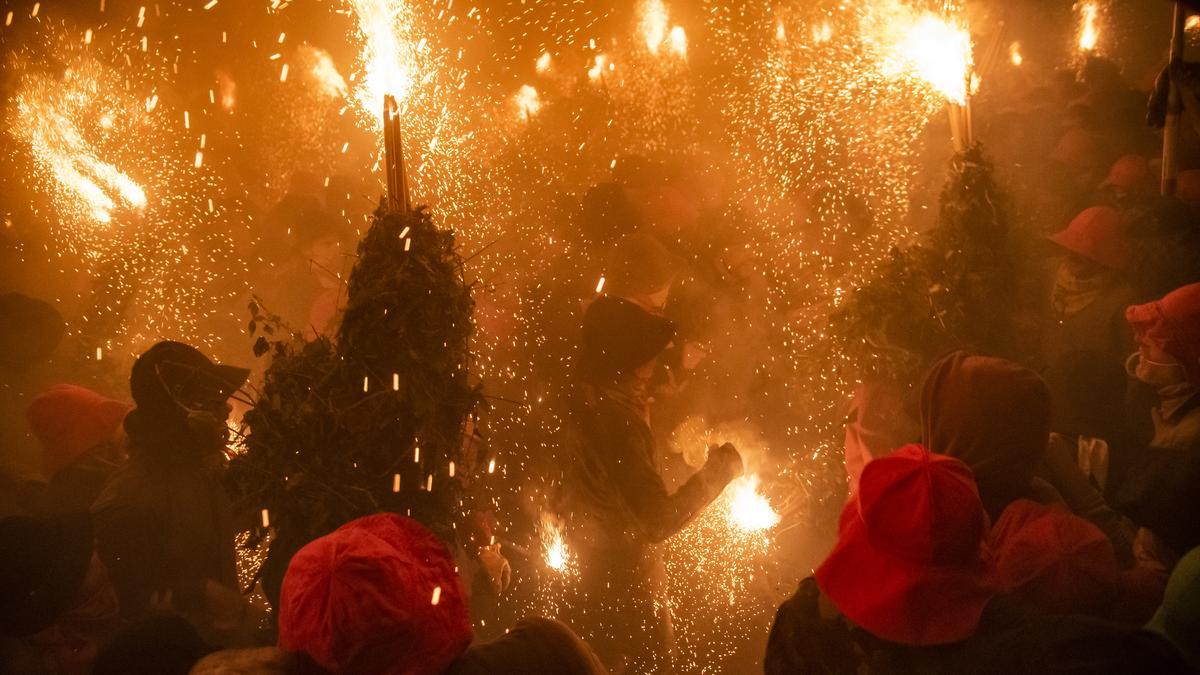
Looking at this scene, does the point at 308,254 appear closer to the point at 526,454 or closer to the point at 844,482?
the point at 526,454

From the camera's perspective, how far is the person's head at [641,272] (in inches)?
182

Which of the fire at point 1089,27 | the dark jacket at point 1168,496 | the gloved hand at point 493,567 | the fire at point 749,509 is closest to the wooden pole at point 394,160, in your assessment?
the gloved hand at point 493,567

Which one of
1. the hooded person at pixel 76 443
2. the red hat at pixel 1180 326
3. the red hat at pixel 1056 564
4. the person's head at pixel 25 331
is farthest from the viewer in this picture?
the person's head at pixel 25 331

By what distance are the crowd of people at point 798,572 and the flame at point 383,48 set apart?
5.00 feet

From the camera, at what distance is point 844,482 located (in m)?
3.97

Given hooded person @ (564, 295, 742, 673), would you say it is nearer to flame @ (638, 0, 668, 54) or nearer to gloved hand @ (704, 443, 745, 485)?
gloved hand @ (704, 443, 745, 485)

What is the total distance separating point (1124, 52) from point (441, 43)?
7922 millimetres

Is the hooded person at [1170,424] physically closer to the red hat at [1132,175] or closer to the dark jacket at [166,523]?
the red hat at [1132,175]

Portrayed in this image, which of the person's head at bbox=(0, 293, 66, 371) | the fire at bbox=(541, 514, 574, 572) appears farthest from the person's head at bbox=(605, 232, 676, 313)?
the person's head at bbox=(0, 293, 66, 371)

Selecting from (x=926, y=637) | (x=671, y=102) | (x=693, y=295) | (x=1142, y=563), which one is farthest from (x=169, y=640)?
(x=671, y=102)

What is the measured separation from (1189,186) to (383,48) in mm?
4697

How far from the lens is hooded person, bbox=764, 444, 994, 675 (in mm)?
1730

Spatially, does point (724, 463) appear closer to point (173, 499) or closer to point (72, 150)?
point (173, 499)

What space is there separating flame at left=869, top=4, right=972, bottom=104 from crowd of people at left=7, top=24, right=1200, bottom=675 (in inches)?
40.9
